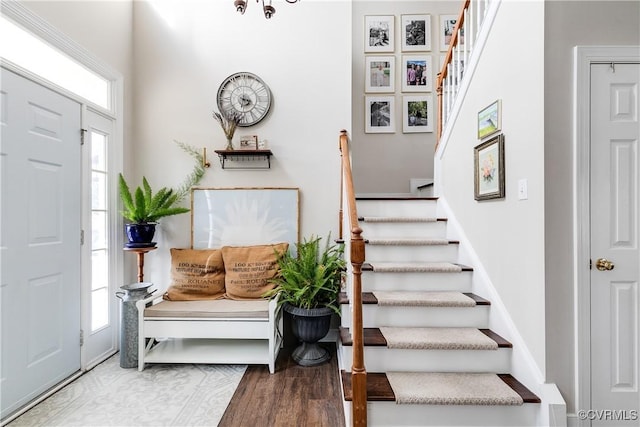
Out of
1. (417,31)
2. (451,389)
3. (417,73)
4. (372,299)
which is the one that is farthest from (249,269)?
(417,31)

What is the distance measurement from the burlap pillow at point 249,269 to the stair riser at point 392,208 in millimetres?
866

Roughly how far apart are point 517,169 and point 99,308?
342cm

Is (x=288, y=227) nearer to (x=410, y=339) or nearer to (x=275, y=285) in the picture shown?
(x=275, y=285)

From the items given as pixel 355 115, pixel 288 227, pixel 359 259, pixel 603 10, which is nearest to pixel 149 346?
pixel 288 227

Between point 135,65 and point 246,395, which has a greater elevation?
point 135,65

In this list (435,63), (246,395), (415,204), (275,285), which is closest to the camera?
(246,395)

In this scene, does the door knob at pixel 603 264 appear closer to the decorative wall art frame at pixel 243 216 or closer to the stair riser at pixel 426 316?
the stair riser at pixel 426 316

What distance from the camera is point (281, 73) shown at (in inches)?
128

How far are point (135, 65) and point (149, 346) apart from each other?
273 centimetres

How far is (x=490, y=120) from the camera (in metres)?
→ 2.23

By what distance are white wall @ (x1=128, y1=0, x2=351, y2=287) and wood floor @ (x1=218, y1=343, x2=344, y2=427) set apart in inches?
51.5

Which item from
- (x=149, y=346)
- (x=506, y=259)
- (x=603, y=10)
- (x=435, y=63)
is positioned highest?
(x=435, y=63)

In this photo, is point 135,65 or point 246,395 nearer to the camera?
point 246,395

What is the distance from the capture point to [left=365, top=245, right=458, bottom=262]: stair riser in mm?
2691
